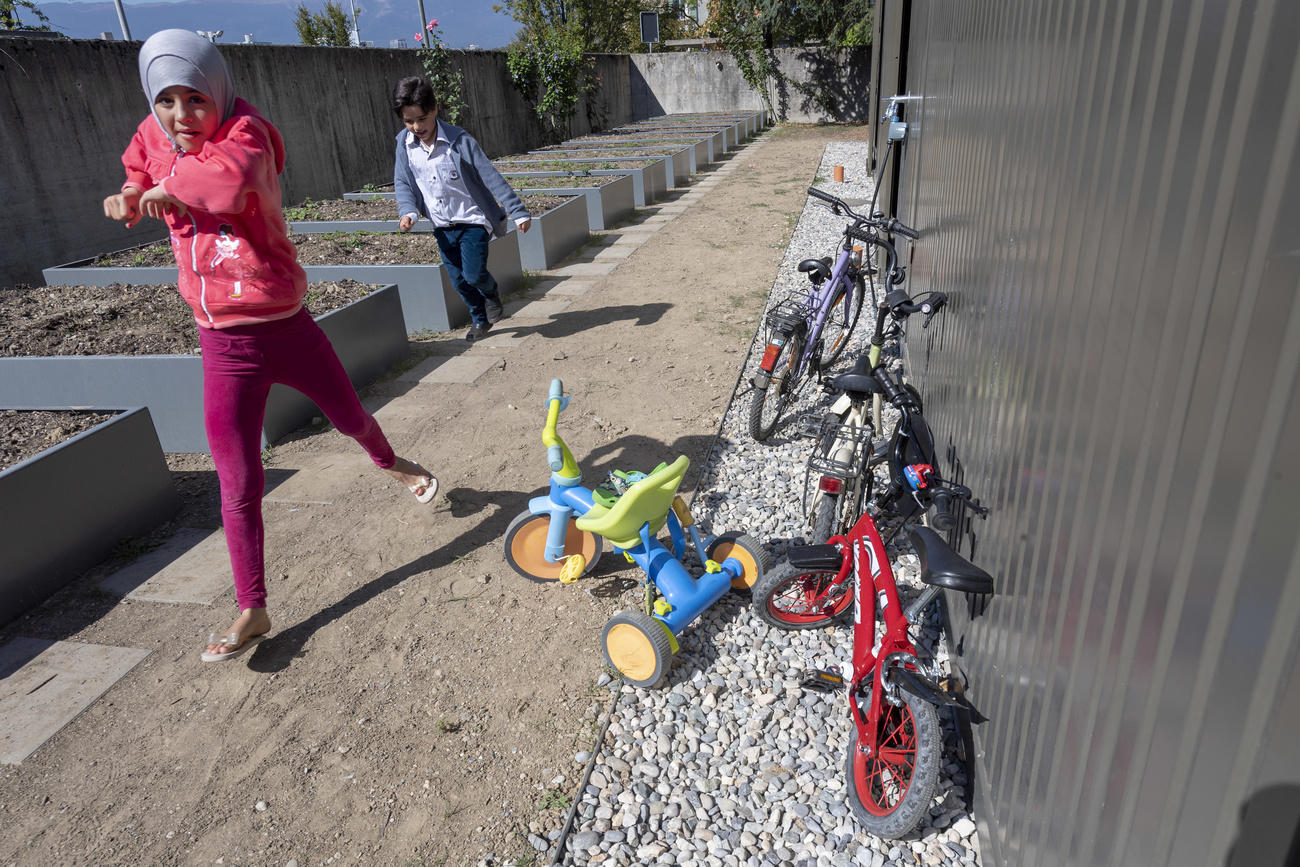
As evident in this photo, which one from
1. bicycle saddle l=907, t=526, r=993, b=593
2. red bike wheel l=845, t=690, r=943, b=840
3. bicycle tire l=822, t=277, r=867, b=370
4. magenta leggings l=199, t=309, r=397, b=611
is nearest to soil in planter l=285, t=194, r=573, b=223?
bicycle tire l=822, t=277, r=867, b=370

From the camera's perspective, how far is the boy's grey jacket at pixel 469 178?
5.83 metres

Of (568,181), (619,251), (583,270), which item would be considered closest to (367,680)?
(583,270)

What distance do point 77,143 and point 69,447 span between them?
6.92m

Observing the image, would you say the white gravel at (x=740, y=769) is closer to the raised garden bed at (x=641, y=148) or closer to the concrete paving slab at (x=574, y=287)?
the concrete paving slab at (x=574, y=287)

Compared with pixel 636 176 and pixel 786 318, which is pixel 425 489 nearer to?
pixel 786 318

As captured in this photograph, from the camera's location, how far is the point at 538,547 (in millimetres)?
3426

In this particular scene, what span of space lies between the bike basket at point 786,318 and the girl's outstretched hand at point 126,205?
301 centimetres

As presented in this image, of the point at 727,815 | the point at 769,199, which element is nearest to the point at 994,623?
the point at 727,815

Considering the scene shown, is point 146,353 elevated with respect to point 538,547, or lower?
elevated

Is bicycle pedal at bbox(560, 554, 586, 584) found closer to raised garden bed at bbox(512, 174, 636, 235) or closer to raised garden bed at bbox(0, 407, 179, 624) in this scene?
raised garden bed at bbox(0, 407, 179, 624)

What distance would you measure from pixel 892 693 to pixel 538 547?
5.59ft

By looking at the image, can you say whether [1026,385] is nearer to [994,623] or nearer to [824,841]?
[994,623]

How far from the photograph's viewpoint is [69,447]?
358 centimetres

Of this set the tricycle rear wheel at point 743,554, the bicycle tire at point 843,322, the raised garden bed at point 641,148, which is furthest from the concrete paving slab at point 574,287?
the raised garden bed at point 641,148
